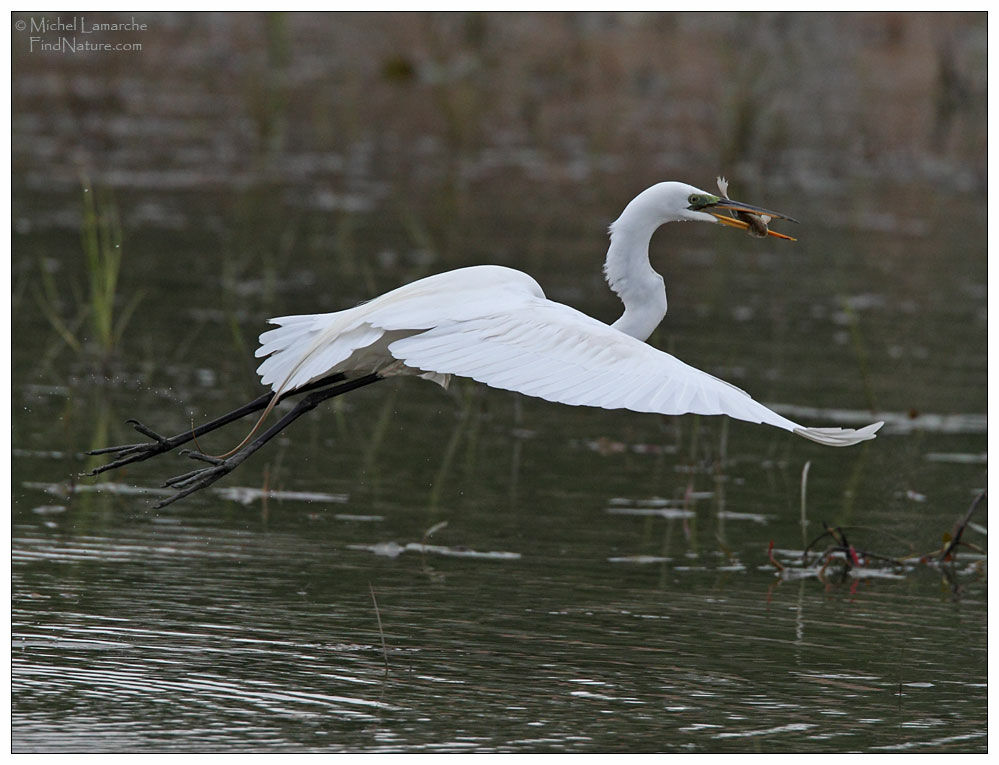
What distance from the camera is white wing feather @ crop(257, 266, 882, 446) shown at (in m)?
4.27

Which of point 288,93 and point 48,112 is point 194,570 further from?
point 288,93

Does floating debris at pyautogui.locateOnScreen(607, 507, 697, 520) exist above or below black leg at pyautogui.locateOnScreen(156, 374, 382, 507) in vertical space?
below

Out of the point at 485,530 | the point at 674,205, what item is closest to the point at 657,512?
the point at 485,530

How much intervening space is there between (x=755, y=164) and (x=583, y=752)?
40.6ft

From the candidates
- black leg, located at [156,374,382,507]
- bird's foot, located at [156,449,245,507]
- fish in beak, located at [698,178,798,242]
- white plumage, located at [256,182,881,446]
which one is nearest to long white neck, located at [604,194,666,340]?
white plumage, located at [256,182,881,446]

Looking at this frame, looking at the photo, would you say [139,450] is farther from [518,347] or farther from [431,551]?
[518,347]

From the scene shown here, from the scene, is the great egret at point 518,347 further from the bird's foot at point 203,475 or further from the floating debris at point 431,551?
the floating debris at point 431,551

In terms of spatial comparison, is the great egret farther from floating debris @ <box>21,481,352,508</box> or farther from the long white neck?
floating debris @ <box>21,481,352,508</box>

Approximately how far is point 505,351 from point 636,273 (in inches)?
46.0

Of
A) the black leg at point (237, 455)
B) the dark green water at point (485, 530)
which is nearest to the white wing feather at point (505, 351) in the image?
the black leg at point (237, 455)

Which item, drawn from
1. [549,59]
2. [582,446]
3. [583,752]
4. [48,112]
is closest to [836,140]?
[549,59]

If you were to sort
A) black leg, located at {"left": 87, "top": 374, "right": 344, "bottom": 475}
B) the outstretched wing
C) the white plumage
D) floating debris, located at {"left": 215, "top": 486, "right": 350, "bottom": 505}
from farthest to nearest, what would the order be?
1. floating debris, located at {"left": 215, "top": 486, "right": 350, "bottom": 505}
2. black leg, located at {"left": 87, "top": 374, "right": 344, "bottom": 475}
3. the white plumage
4. the outstretched wing

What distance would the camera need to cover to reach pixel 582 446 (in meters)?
7.88

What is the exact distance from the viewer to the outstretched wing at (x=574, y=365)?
4.20 m
